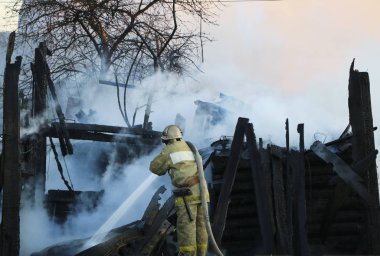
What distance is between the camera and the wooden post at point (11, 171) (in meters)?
6.46

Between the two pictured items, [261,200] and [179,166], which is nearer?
[179,166]

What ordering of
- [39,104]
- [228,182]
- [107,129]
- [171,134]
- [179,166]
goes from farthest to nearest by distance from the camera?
[107,129], [39,104], [228,182], [171,134], [179,166]

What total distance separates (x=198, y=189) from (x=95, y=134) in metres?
4.25

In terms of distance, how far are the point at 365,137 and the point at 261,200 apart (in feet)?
4.97

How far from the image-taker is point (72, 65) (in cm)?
1566

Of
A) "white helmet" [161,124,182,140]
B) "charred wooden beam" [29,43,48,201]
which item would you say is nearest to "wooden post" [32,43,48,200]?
"charred wooden beam" [29,43,48,201]

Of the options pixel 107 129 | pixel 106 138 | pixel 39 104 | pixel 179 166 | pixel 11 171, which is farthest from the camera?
pixel 106 138

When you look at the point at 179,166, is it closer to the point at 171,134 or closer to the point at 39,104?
the point at 171,134

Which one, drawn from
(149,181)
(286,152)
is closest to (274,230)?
(286,152)

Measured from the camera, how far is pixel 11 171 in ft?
21.4

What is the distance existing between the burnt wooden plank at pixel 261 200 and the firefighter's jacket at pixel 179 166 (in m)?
0.81

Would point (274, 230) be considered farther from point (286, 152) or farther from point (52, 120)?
point (52, 120)

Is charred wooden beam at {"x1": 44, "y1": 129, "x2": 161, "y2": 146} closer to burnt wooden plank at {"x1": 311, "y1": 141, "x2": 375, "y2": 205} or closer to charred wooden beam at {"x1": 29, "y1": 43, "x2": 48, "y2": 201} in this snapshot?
charred wooden beam at {"x1": 29, "y1": 43, "x2": 48, "y2": 201}

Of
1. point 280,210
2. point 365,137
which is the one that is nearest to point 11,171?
point 280,210
